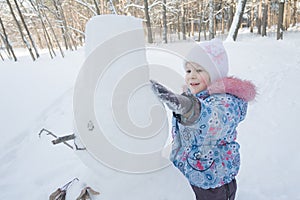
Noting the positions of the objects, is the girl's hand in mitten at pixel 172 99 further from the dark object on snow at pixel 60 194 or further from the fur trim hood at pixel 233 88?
the dark object on snow at pixel 60 194

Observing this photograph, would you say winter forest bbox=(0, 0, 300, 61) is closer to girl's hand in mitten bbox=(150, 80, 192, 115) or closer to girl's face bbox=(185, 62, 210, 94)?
girl's face bbox=(185, 62, 210, 94)

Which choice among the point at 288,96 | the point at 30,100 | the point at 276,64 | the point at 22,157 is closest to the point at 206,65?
the point at 22,157

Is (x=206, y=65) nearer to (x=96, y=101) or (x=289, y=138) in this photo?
(x=96, y=101)

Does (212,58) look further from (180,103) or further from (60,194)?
(60,194)

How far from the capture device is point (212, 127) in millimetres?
792

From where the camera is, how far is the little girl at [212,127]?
2.80ft

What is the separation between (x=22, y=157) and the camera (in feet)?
7.86

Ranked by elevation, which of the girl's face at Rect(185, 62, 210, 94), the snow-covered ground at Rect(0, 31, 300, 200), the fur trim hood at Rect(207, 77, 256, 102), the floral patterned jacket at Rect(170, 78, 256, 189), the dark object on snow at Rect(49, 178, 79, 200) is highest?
the girl's face at Rect(185, 62, 210, 94)

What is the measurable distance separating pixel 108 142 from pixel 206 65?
95 cm

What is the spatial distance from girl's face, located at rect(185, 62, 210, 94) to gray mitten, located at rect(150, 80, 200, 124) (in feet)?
1.00

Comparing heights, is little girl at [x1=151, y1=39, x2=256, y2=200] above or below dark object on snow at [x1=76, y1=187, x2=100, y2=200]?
above

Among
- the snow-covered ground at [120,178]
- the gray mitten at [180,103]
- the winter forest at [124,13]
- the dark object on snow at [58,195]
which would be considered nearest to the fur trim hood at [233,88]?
the snow-covered ground at [120,178]

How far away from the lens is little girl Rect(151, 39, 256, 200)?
0.85m

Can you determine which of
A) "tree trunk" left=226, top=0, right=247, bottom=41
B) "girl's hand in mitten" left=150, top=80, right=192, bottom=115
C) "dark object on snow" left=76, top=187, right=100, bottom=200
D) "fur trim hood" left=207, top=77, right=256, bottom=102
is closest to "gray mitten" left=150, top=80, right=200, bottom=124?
"girl's hand in mitten" left=150, top=80, right=192, bottom=115
